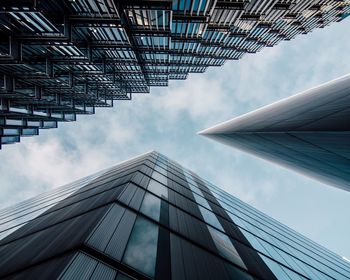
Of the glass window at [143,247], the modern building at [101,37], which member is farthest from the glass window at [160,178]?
the modern building at [101,37]

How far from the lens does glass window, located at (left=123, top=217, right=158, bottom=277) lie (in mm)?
5551

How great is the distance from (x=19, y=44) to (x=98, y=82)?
90.9 ft

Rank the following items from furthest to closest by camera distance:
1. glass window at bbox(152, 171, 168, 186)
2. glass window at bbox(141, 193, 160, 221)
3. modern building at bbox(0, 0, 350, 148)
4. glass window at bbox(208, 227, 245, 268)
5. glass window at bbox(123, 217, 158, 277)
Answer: modern building at bbox(0, 0, 350, 148), glass window at bbox(152, 171, 168, 186), glass window at bbox(141, 193, 160, 221), glass window at bbox(208, 227, 245, 268), glass window at bbox(123, 217, 158, 277)

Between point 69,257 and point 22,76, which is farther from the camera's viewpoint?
point 22,76

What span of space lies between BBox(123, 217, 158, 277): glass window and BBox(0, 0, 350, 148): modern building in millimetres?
15023

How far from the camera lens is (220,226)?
1155 cm

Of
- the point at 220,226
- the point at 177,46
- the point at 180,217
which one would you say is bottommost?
the point at 220,226

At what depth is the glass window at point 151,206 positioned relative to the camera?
8.72 meters

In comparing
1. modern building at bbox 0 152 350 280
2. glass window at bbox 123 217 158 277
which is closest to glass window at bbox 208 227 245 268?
modern building at bbox 0 152 350 280

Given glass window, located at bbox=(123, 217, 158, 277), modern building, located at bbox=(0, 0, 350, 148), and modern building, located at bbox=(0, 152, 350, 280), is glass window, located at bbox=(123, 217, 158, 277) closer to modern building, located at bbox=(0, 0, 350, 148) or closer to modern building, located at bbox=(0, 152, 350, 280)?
modern building, located at bbox=(0, 152, 350, 280)

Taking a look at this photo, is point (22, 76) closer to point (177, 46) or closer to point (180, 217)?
point (177, 46)

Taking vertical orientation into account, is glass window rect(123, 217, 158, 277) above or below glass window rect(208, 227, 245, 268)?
above

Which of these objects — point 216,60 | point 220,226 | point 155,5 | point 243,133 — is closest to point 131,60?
point 155,5

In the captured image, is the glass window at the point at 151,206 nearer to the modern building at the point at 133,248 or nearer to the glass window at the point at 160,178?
the modern building at the point at 133,248
